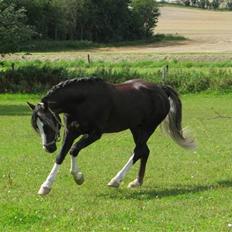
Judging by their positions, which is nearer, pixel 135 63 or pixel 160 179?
pixel 160 179

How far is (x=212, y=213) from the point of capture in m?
8.67

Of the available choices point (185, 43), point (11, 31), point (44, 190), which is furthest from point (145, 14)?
point (44, 190)

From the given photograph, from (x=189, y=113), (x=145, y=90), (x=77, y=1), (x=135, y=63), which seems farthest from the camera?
(x=77, y=1)

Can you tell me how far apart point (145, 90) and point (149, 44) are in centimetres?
7945

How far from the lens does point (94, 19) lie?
90.2m

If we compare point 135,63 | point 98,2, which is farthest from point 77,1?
point 135,63

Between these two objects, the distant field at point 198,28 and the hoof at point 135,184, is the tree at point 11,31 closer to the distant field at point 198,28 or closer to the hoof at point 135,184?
the hoof at point 135,184

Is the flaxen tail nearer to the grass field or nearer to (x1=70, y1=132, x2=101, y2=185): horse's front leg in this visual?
the grass field

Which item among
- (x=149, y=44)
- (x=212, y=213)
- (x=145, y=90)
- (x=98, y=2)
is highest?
(x=145, y=90)

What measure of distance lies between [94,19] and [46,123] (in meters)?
80.9

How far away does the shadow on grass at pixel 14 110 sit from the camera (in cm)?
2798

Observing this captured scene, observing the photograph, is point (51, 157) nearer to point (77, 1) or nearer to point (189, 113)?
point (189, 113)

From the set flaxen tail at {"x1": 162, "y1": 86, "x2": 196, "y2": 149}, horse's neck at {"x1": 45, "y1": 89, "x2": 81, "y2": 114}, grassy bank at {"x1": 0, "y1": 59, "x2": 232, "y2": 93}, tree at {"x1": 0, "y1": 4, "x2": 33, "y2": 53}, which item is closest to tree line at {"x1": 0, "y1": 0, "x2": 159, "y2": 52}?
grassy bank at {"x1": 0, "y1": 59, "x2": 232, "y2": 93}

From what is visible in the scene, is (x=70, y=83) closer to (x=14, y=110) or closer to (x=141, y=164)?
(x=141, y=164)
